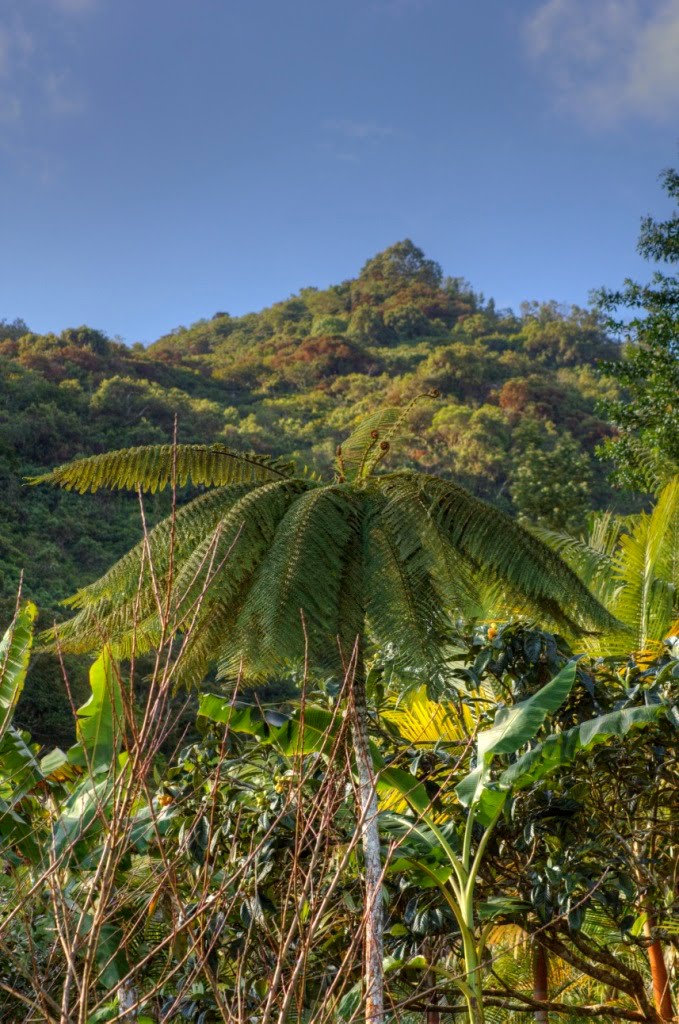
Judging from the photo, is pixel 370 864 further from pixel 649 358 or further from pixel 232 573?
Result: pixel 649 358

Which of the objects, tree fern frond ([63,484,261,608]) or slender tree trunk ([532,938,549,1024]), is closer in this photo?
tree fern frond ([63,484,261,608])

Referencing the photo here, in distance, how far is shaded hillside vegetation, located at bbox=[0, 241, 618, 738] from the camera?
19.2 metres

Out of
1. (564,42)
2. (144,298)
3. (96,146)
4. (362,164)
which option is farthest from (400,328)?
(564,42)

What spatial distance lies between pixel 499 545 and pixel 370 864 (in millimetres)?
1307

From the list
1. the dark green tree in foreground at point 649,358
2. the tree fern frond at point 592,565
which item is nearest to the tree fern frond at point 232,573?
the tree fern frond at point 592,565

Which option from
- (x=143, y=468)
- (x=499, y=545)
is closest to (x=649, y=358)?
(x=499, y=545)

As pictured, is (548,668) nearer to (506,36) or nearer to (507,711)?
(507,711)

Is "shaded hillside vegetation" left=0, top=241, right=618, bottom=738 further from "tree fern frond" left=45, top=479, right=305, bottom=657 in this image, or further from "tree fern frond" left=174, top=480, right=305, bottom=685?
"tree fern frond" left=174, top=480, right=305, bottom=685

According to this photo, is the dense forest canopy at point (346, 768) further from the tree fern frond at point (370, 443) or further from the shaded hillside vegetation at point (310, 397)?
the shaded hillside vegetation at point (310, 397)

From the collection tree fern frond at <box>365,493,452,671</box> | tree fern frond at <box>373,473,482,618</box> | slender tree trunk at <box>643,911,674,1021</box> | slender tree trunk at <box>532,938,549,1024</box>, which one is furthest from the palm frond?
tree fern frond at <box>365,493,452,671</box>

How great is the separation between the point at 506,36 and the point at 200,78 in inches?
364

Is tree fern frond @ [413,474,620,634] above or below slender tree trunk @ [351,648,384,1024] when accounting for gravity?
above

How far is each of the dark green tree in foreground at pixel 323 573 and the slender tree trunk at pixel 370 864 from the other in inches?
0.6

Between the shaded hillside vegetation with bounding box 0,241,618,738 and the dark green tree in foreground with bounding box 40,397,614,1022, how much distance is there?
516 centimetres
